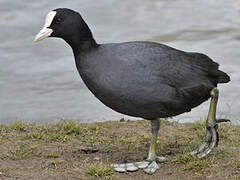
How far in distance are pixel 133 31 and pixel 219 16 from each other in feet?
6.07

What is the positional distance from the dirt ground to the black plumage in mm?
550

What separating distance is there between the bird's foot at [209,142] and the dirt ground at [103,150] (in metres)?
0.08

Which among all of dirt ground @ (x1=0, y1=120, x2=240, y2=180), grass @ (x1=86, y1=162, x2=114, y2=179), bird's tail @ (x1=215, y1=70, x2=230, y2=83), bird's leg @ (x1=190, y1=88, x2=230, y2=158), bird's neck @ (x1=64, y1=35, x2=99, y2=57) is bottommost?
dirt ground @ (x1=0, y1=120, x2=240, y2=180)

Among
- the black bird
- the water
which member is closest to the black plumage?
the black bird

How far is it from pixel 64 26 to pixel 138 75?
32.0 inches

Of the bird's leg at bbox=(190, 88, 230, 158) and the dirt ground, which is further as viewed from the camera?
the bird's leg at bbox=(190, 88, 230, 158)

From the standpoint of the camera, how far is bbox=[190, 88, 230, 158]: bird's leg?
550cm

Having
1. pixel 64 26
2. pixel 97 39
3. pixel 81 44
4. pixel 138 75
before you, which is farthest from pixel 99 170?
pixel 97 39

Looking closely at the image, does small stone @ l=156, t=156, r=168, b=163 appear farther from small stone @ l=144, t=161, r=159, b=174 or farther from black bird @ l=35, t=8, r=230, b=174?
small stone @ l=144, t=161, r=159, b=174

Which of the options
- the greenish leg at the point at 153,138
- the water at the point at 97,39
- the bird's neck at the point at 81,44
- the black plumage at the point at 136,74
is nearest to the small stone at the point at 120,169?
the greenish leg at the point at 153,138

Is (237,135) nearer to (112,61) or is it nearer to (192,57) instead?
(192,57)

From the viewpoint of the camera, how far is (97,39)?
1048 cm

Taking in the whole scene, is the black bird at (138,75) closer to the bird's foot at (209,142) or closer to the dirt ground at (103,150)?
the bird's foot at (209,142)

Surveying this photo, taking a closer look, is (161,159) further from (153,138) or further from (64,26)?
(64,26)
